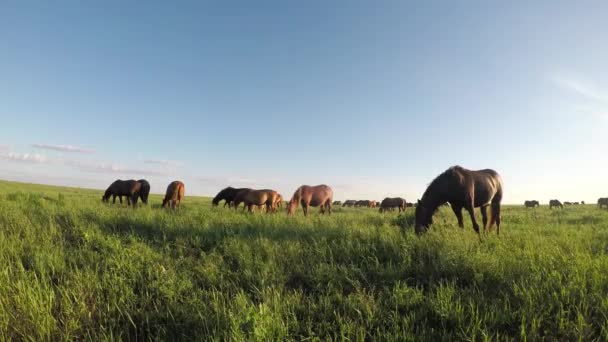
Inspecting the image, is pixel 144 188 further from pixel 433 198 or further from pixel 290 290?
pixel 290 290

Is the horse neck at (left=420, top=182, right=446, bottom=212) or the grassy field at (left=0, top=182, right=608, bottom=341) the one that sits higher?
the horse neck at (left=420, top=182, right=446, bottom=212)

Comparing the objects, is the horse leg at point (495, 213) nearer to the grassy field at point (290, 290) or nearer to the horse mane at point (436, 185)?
the horse mane at point (436, 185)

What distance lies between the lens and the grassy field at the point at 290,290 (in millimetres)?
3318

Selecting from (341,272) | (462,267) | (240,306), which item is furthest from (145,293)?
(462,267)

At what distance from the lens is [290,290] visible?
445 cm

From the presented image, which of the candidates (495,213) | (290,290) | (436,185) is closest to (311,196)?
(495,213)

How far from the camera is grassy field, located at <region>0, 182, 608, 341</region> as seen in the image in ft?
10.9

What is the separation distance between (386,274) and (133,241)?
5130mm

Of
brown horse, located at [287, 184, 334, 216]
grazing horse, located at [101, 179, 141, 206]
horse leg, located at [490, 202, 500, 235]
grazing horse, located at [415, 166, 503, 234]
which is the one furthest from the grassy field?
grazing horse, located at [101, 179, 141, 206]

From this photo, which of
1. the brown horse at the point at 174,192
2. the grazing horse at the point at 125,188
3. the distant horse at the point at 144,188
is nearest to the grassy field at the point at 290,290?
the brown horse at the point at 174,192

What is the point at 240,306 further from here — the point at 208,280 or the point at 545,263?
the point at 545,263

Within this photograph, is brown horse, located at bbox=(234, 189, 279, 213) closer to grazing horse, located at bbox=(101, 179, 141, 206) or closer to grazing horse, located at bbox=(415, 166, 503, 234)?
grazing horse, located at bbox=(101, 179, 141, 206)

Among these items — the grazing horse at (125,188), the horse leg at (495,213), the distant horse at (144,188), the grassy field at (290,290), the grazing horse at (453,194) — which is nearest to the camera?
the grassy field at (290,290)

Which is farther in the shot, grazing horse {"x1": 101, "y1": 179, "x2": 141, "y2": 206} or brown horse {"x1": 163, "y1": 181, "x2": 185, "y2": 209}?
grazing horse {"x1": 101, "y1": 179, "x2": 141, "y2": 206}
